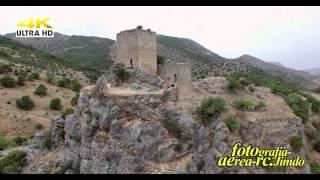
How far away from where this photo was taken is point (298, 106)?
92.2 feet

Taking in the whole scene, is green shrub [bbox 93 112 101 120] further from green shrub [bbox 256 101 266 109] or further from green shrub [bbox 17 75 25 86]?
green shrub [bbox 17 75 25 86]

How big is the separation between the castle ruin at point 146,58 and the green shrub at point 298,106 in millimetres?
7388

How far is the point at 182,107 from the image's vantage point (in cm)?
2336

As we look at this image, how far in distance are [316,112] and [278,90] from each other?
432cm

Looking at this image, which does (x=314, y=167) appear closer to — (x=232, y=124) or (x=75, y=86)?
(x=232, y=124)

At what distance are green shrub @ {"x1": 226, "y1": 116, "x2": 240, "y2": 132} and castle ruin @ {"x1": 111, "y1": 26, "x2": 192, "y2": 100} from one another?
145 inches

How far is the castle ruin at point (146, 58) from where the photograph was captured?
25844mm

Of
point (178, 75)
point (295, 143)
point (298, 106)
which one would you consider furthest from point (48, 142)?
point (298, 106)

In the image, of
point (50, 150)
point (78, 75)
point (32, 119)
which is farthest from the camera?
point (78, 75)

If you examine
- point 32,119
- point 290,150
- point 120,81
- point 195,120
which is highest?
point 120,81

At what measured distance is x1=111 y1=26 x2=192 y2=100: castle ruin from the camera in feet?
84.8

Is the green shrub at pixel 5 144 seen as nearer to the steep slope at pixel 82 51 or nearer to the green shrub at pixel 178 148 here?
the green shrub at pixel 178 148
